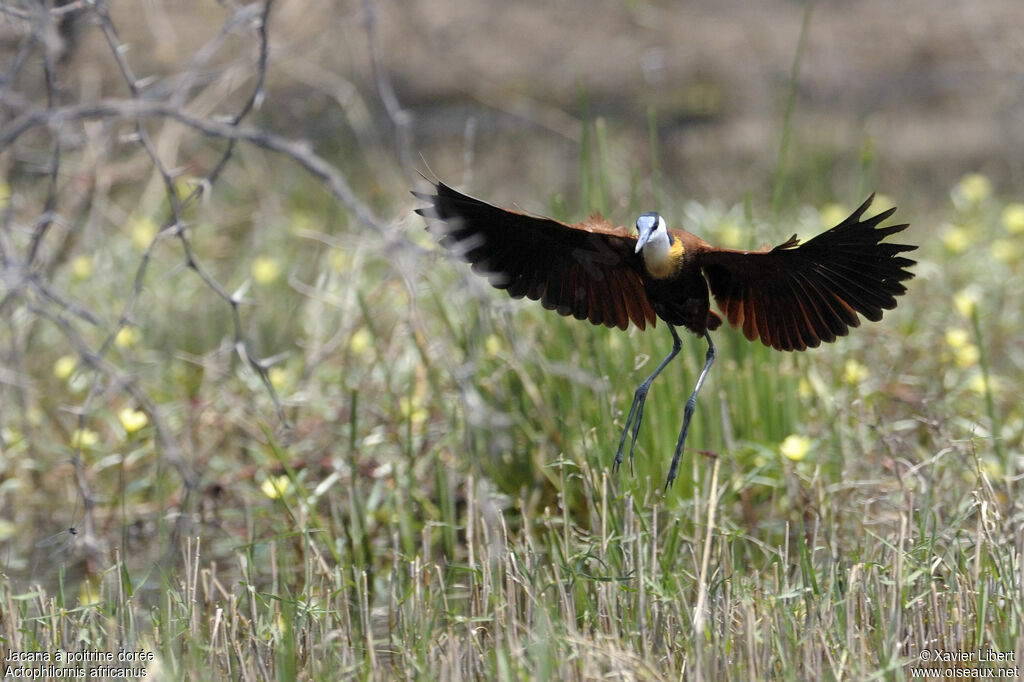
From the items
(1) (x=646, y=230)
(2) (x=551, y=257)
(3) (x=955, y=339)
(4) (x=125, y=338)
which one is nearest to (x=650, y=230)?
(1) (x=646, y=230)

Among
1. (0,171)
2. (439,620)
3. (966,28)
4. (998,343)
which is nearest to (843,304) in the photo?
(439,620)

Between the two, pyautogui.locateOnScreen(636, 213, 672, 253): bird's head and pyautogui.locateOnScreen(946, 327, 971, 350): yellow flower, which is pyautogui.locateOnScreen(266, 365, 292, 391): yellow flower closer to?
pyautogui.locateOnScreen(636, 213, 672, 253): bird's head

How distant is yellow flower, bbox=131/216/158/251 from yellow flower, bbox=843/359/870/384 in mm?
2843

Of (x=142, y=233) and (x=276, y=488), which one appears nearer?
(x=276, y=488)

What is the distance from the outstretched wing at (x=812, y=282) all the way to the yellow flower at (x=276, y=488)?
1.11 meters

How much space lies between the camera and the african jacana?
6.50 ft

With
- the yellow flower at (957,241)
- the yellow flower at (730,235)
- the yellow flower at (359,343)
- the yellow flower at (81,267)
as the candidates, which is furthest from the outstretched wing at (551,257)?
the yellow flower at (81,267)

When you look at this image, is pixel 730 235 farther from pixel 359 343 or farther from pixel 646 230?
pixel 646 230

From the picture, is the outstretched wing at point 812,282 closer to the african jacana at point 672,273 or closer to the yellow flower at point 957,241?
the african jacana at point 672,273

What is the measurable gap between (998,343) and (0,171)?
4.10 m

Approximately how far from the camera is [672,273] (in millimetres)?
2104

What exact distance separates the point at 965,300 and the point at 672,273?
1.91m

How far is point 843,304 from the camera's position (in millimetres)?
2039

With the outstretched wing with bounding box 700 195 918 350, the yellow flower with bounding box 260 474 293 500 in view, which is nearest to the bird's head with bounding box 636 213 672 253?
the outstretched wing with bounding box 700 195 918 350
